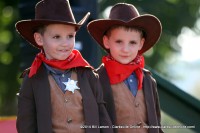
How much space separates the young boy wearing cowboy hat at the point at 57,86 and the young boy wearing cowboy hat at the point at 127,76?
0.75 feet

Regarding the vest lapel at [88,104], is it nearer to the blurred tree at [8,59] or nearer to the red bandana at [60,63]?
the red bandana at [60,63]

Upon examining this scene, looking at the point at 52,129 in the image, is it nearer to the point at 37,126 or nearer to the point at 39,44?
the point at 37,126

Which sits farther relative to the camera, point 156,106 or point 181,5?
point 181,5

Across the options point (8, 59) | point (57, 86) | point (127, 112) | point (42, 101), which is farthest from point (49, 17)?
point (8, 59)

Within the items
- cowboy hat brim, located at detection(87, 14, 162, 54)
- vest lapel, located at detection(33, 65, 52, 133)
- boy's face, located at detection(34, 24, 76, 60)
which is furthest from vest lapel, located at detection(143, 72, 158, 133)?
vest lapel, located at detection(33, 65, 52, 133)

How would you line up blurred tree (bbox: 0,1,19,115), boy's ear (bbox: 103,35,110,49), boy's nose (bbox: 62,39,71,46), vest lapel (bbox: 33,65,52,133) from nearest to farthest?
vest lapel (bbox: 33,65,52,133)
boy's nose (bbox: 62,39,71,46)
boy's ear (bbox: 103,35,110,49)
blurred tree (bbox: 0,1,19,115)

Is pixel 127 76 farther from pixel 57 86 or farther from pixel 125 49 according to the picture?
pixel 57 86

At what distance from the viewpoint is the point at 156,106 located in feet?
17.7

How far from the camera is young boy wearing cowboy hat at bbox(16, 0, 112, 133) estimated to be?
4.85 meters

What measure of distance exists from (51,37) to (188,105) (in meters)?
2.51

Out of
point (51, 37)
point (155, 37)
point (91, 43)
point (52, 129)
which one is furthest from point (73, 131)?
point (91, 43)

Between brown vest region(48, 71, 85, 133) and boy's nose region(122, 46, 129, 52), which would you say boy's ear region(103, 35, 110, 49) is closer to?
boy's nose region(122, 46, 129, 52)

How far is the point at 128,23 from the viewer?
5.23m

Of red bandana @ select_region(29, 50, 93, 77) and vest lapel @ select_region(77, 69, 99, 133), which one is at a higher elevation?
red bandana @ select_region(29, 50, 93, 77)
